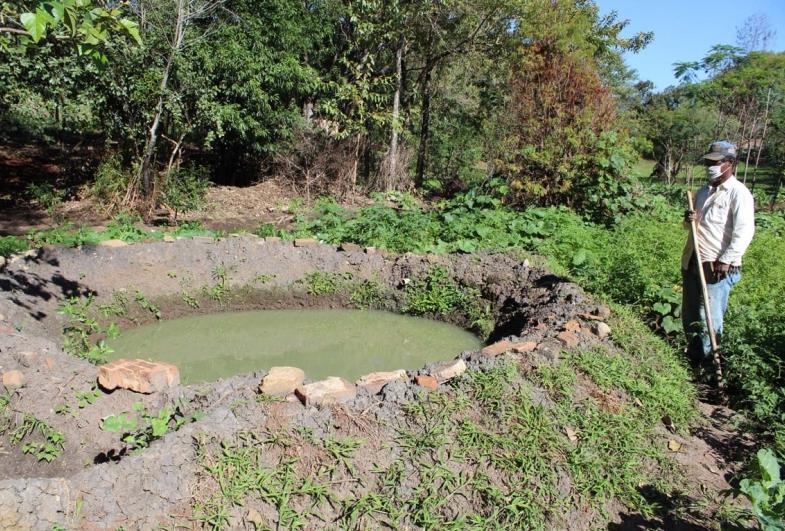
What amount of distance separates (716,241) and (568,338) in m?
1.26

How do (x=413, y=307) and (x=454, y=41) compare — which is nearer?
(x=413, y=307)

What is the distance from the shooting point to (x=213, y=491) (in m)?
2.66

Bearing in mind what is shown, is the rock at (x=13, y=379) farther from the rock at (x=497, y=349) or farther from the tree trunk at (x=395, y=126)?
the tree trunk at (x=395, y=126)

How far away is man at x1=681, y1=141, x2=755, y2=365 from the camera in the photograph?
3.95 meters

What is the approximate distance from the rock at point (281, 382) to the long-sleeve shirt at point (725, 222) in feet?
9.80

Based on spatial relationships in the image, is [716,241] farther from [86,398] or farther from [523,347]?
[86,398]

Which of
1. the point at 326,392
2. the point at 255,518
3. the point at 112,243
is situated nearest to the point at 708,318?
the point at 326,392

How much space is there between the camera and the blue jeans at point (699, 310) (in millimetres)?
4141

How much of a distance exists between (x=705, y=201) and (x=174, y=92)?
7195mm

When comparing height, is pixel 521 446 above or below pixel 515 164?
below

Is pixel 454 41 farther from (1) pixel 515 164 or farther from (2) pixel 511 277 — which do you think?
(2) pixel 511 277

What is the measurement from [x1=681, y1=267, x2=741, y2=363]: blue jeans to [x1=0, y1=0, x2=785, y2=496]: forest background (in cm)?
20

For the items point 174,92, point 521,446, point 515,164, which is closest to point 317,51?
point 174,92

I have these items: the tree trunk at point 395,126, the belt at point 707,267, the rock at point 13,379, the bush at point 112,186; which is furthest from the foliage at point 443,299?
the tree trunk at point 395,126
